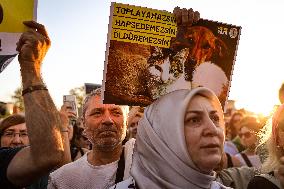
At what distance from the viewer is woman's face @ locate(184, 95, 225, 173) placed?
2.33 meters

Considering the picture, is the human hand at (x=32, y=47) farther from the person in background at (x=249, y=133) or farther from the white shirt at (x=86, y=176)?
the person in background at (x=249, y=133)

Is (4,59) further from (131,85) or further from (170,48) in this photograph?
(170,48)

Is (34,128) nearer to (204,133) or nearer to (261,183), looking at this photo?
(204,133)

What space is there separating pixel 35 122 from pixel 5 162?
317mm

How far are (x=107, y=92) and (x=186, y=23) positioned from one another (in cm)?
71

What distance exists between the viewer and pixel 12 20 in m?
2.34

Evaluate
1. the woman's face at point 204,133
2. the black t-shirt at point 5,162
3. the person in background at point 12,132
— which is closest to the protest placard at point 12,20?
the black t-shirt at point 5,162

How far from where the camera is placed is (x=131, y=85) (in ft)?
9.21

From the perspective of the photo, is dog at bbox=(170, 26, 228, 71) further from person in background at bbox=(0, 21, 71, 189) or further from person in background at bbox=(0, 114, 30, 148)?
person in background at bbox=(0, 114, 30, 148)

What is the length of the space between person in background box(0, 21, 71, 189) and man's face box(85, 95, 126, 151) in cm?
118

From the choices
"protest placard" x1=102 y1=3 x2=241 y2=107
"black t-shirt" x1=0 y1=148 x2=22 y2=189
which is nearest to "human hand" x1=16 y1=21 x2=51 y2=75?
"black t-shirt" x1=0 y1=148 x2=22 y2=189

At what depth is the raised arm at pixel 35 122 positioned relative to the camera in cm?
208

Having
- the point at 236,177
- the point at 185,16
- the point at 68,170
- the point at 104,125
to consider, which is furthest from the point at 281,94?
the point at 68,170

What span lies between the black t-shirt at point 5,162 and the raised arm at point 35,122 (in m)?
0.03
